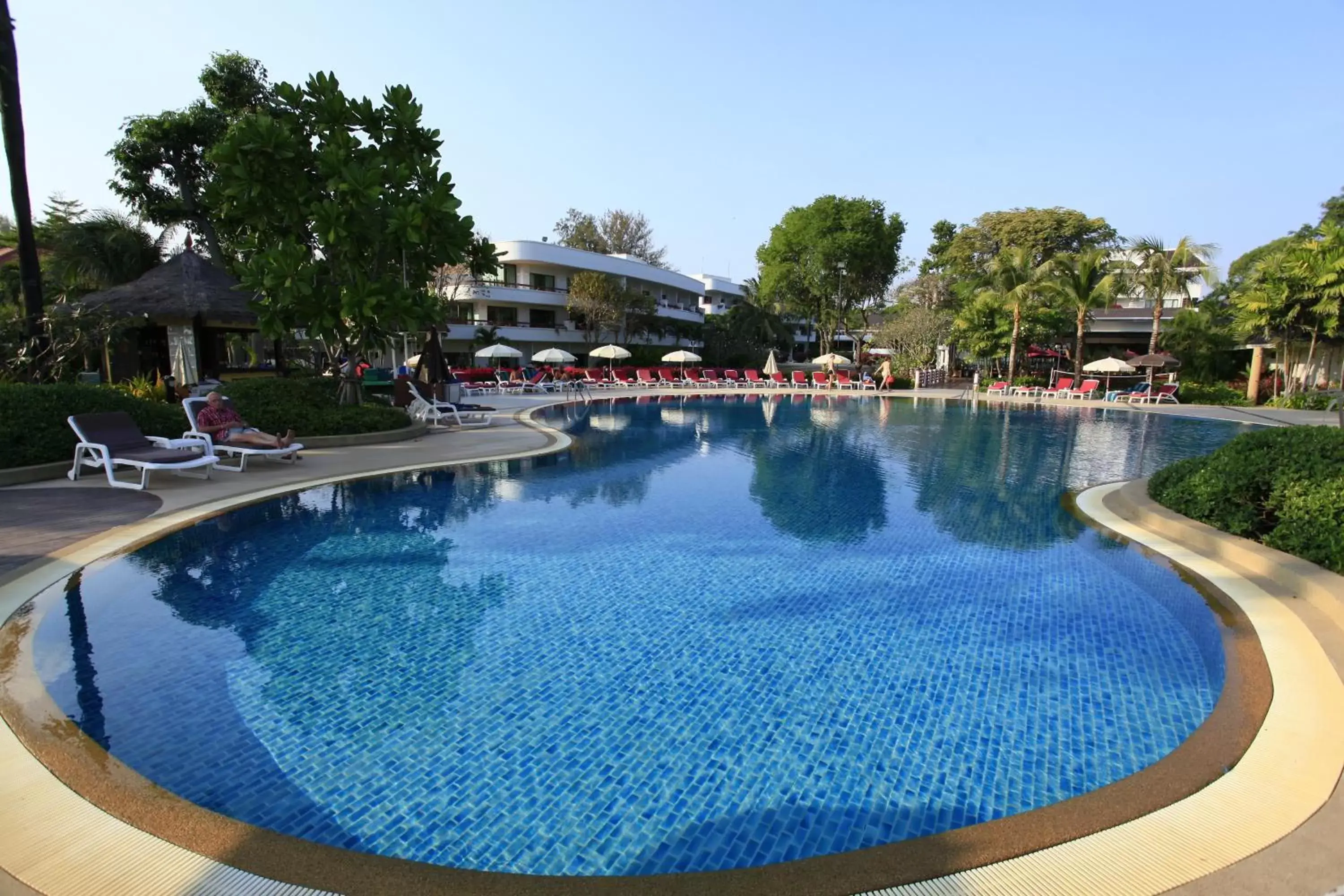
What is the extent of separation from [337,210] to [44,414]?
500 cm

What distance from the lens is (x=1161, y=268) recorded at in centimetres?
2870

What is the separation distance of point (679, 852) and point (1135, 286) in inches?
1397

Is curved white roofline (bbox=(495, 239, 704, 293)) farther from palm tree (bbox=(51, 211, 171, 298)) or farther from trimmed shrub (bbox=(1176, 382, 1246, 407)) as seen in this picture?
trimmed shrub (bbox=(1176, 382, 1246, 407))

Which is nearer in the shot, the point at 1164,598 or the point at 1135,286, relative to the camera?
the point at 1164,598

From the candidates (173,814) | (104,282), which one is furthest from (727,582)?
(104,282)

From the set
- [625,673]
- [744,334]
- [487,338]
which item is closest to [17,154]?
[625,673]

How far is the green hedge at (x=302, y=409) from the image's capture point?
1168 cm

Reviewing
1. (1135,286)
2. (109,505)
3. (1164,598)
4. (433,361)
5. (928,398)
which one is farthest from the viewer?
(1135,286)

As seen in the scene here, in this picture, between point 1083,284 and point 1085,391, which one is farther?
point 1083,284

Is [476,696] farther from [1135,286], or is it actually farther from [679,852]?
[1135,286]

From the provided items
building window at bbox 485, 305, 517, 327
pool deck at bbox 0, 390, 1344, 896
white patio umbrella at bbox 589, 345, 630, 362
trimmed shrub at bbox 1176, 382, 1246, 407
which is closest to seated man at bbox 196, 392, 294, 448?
pool deck at bbox 0, 390, 1344, 896

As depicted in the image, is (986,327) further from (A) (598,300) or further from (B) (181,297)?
(B) (181,297)

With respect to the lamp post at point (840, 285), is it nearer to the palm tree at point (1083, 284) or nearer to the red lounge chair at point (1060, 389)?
the palm tree at point (1083, 284)

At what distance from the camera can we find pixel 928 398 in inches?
1122
